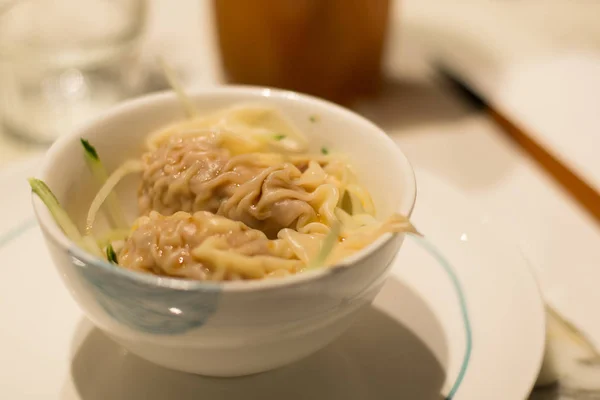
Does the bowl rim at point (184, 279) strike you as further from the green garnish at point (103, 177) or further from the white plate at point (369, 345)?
the white plate at point (369, 345)

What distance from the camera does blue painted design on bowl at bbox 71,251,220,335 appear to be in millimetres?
766

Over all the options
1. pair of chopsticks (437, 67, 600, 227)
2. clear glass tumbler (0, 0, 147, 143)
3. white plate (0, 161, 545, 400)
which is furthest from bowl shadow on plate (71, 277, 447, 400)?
clear glass tumbler (0, 0, 147, 143)

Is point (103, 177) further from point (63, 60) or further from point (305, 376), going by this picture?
point (63, 60)

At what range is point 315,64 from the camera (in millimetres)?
1997

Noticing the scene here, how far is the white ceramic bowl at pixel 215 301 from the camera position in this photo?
772 mm

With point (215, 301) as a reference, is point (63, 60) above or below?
below

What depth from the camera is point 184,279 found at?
886mm

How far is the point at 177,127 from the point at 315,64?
891 mm

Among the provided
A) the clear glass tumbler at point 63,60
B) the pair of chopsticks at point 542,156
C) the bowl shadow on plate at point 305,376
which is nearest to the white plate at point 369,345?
the bowl shadow on plate at point 305,376

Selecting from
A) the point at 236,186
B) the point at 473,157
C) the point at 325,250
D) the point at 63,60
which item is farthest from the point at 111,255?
the point at 63,60

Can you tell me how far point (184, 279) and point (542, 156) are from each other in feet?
4.22

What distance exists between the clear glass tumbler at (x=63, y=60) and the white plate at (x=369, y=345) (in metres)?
0.83

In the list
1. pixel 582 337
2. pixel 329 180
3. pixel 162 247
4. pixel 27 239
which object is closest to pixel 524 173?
pixel 582 337

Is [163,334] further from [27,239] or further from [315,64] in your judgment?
[315,64]
